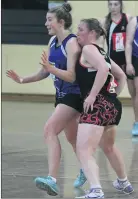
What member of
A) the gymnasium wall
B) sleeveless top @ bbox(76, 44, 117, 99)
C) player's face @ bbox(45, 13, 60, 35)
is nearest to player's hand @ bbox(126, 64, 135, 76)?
player's face @ bbox(45, 13, 60, 35)

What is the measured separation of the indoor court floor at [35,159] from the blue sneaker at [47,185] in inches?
8.6

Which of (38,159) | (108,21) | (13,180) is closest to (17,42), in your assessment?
(108,21)

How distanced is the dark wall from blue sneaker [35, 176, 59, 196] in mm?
7672

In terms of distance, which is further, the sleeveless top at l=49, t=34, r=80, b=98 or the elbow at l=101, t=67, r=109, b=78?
the sleeveless top at l=49, t=34, r=80, b=98

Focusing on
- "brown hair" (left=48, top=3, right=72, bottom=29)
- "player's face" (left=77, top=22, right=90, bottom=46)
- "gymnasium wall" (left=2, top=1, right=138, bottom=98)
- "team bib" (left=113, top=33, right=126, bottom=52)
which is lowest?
"gymnasium wall" (left=2, top=1, right=138, bottom=98)

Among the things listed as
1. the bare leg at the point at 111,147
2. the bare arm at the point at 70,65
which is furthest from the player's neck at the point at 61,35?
the bare leg at the point at 111,147

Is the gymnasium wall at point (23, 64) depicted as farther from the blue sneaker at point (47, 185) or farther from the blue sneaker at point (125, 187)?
the blue sneaker at point (47, 185)

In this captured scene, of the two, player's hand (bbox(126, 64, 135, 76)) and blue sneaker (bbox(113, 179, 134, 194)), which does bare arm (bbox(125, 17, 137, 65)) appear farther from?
blue sneaker (bbox(113, 179, 134, 194))

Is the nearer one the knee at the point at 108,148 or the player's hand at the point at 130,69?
the knee at the point at 108,148

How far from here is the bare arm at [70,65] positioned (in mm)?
6176

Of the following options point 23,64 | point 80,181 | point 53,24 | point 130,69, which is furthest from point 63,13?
point 23,64

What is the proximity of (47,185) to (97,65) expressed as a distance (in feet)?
3.81

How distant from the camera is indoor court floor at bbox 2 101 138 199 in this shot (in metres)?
6.59

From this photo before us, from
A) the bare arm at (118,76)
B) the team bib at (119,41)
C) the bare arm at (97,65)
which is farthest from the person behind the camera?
the team bib at (119,41)
